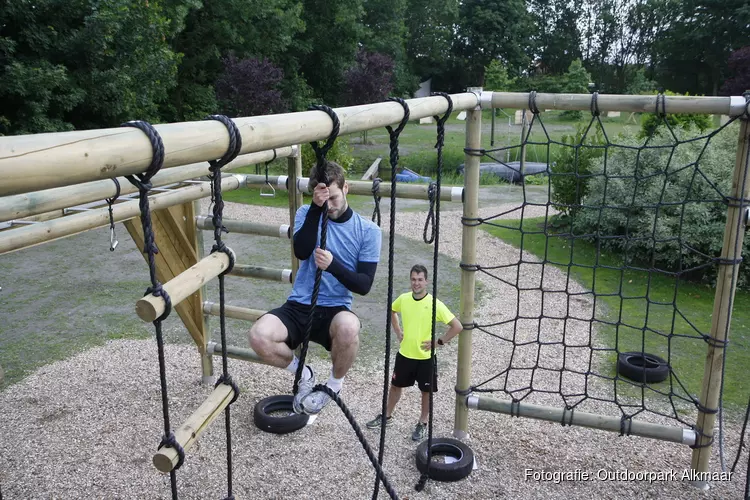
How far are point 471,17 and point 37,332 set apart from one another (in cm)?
3957

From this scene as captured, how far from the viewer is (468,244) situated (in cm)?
385

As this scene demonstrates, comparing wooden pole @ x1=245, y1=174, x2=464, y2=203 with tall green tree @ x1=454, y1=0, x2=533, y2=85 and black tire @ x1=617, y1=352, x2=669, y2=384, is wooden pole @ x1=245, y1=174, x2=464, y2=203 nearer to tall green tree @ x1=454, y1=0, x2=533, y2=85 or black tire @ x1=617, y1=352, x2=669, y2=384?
black tire @ x1=617, y1=352, x2=669, y2=384

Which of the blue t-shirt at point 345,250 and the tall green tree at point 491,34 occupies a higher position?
the tall green tree at point 491,34

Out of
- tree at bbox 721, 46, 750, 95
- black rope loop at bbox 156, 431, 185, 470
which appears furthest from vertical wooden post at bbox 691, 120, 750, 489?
tree at bbox 721, 46, 750, 95

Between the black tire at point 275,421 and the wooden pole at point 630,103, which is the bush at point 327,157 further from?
the wooden pole at point 630,103

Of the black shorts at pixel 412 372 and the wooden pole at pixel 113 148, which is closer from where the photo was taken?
the wooden pole at pixel 113 148

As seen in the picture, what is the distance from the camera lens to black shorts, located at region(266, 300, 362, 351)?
308cm

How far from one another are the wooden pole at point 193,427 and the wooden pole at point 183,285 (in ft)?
1.40

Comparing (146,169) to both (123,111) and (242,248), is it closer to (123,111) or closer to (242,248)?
(242,248)

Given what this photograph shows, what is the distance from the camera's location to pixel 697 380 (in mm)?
5109

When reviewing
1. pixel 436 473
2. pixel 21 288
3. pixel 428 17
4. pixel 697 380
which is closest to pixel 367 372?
pixel 436 473

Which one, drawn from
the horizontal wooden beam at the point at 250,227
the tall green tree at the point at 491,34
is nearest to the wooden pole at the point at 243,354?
the horizontal wooden beam at the point at 250,227

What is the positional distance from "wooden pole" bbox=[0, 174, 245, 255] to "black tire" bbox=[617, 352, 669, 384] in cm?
344

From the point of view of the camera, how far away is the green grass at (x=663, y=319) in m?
5.05
